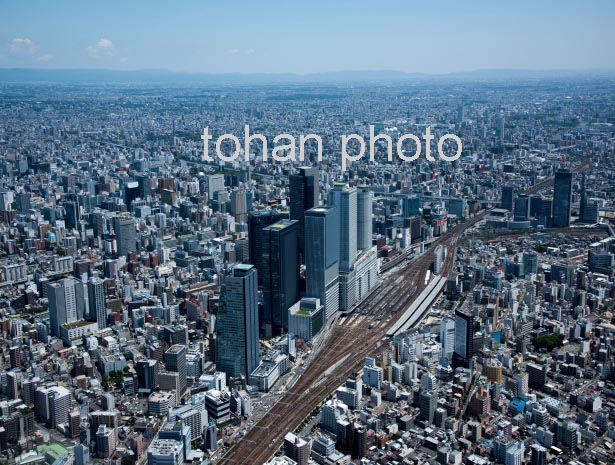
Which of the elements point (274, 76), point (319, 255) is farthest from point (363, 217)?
point (274, 76)

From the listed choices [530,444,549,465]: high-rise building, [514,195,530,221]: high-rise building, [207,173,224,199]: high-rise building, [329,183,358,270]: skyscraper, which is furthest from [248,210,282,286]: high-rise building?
[207,173,224,199]: high-rise building

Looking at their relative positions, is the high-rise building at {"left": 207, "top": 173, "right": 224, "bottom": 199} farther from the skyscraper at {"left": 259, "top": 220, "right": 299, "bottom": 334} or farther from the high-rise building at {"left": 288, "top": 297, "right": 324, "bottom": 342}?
the high-rise building at {"left": 288, "top": 297, "right": 324, "bottom": 342}

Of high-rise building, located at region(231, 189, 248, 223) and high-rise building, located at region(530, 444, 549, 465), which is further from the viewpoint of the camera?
high-rise building, located at region(231, 189, 248, 223)

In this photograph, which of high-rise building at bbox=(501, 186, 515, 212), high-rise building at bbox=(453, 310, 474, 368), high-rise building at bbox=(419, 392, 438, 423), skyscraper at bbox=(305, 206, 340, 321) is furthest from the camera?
high-rise building at bbox=(501, 186, 515, 212)

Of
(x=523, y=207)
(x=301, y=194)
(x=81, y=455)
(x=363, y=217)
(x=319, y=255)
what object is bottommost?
(x=81, y=455)

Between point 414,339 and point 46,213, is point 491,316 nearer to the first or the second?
point 414,339

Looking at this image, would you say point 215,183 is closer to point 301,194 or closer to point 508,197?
point 508,197

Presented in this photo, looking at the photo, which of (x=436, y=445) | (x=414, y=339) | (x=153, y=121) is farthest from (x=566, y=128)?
(x=436, y=445)
